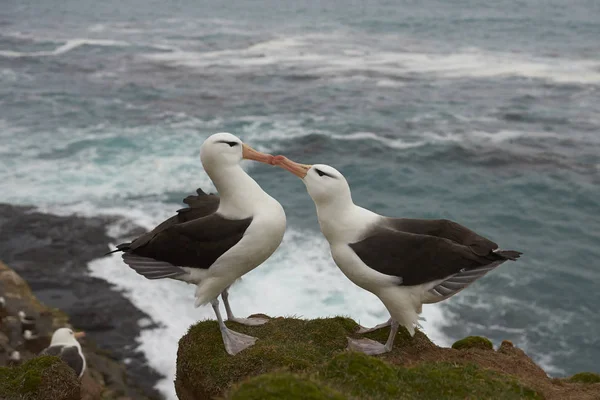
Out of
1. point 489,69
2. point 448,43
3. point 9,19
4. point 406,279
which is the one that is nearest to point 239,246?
point 406,279

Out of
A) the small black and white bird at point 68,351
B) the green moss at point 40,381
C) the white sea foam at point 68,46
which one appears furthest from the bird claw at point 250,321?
the white sea foam at point 68,46

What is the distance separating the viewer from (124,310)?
921 inches

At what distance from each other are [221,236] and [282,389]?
13.5 ft

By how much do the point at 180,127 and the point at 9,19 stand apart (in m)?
64.7

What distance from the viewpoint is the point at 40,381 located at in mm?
12188

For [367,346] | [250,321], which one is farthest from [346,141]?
[367,346]

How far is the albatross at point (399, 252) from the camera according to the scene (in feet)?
33.7

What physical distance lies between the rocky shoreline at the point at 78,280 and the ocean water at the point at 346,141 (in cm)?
63

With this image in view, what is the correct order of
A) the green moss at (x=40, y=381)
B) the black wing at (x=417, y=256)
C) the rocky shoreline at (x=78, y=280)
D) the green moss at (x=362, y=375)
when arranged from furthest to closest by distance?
the rocky shoreline at (x=78, y=280), the green moss at (x=40, y=381), the black wing at (x=417, y=256), the green moss at (x=362, y=375)

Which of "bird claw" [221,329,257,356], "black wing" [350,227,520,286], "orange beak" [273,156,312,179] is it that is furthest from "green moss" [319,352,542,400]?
"orange beak" [273,156,312,179]

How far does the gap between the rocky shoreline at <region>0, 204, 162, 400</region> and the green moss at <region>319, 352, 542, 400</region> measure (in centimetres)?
1136

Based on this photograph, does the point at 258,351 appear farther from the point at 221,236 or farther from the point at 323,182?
the point at 323,182

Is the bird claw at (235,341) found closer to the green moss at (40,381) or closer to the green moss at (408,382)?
the green moss at (408,382)

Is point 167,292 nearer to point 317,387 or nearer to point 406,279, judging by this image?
point 406,279
